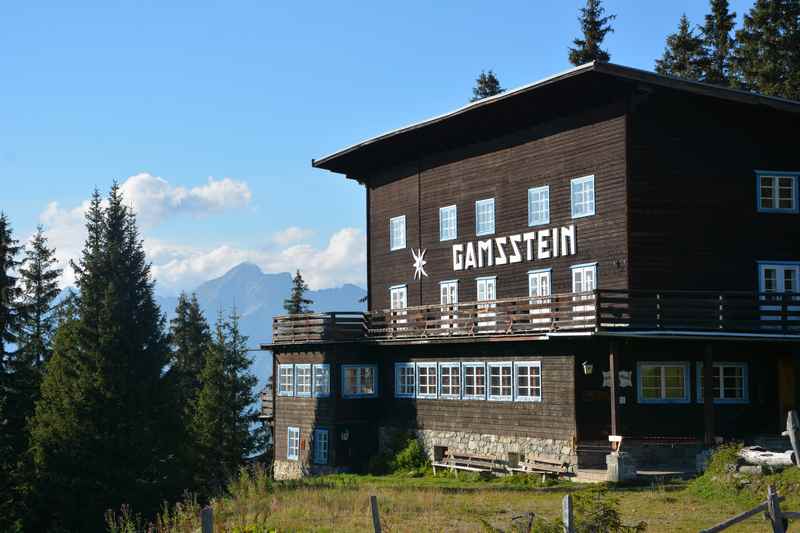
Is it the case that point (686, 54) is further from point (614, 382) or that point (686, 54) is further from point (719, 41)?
point (614, 382)

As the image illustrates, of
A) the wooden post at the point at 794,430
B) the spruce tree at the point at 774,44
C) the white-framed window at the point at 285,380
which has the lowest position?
the wooden post at the point at 794,430

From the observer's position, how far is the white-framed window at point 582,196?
35906mm

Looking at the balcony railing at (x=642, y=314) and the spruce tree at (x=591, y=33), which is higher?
the spruce tree at (x=591, y=33)

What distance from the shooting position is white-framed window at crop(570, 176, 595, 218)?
3591 cm

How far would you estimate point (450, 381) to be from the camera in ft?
130

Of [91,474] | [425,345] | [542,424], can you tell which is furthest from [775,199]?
[91,474]

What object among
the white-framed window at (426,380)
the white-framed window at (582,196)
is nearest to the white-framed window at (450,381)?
the white-framed window at (426,380)

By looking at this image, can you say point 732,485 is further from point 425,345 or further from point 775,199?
point 425,345

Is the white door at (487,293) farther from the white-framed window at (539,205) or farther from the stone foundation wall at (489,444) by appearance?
the stone foundation wall at (489,444)

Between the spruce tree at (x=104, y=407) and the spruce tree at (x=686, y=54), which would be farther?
the spruce tree at (x=686, y=54)

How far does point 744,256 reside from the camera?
35281 millimetres

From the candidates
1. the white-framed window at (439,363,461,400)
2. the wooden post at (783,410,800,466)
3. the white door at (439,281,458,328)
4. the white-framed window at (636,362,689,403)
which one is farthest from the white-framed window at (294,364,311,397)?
the wooden post at (783,410,800,466)

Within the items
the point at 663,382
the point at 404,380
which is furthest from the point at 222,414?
the point at 663,382

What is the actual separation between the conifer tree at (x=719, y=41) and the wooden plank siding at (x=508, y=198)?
979 inches
